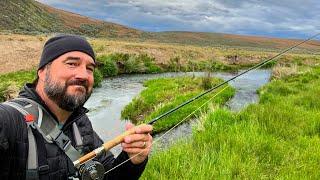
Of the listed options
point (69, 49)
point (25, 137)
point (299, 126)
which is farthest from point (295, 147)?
point (25, 137)

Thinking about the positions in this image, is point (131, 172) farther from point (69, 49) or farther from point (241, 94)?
point (241, 94)

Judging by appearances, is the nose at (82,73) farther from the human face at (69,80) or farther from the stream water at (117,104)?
the stream water at (117,104)

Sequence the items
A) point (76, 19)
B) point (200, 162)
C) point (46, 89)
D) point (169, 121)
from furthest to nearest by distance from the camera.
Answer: point (76, 19) → point (169, 121) → point (200, 162) → point (46, 89)

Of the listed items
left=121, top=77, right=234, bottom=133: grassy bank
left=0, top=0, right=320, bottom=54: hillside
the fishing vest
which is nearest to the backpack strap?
the fishing vest

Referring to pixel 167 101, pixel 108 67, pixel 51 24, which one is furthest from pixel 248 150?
pixel 51 24

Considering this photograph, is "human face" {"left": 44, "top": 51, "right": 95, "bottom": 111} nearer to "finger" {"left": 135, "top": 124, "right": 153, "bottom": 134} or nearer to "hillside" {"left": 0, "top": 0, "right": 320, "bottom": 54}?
"finger" {"left": 135, "top": 124, "right": 153, "bottom": 134}

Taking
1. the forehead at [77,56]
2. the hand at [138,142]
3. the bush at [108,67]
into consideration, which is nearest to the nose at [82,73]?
the forehead at [77,56]

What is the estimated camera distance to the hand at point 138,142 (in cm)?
427

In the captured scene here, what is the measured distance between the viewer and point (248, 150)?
8.31 m

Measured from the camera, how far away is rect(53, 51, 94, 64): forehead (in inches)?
174

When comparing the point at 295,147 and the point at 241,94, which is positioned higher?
the point at 295,147

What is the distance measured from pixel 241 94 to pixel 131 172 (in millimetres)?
19321

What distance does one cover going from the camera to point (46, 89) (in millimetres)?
4242

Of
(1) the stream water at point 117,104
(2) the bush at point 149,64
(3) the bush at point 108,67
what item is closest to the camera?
(1) the stream water at point 117,104
